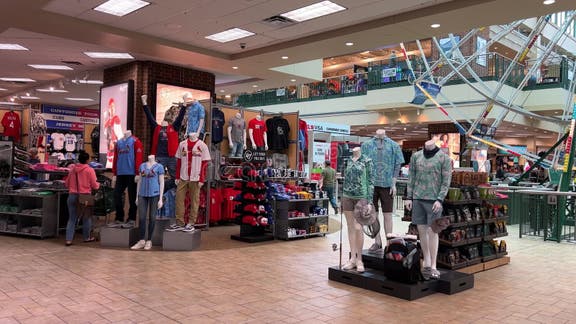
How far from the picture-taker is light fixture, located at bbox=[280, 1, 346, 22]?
23.0 feet

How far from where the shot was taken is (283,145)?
10.9 metres

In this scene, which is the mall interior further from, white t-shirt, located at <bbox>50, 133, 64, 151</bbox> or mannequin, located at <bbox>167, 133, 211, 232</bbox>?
white t-shirt, located at <bbox>50, 133, 64, 151</bbox>

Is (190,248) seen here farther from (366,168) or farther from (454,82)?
(454,82)

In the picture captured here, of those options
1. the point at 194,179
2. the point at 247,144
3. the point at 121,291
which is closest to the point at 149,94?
the point at 247,144

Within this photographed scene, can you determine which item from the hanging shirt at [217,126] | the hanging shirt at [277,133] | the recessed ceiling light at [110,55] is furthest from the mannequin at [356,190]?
the recessed ceiling light at [110,55]

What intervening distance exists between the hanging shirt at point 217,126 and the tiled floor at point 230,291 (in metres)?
3.15

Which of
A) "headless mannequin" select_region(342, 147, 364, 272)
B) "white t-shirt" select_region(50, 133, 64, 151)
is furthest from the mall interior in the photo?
"white t-shirt" select_region(50, 133, 64, 151)

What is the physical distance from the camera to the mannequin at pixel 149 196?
7.39 m

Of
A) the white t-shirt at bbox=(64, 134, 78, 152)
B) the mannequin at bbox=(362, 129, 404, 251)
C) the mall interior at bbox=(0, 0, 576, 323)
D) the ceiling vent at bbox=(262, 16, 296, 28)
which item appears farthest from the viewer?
the white t-shirt at bbox=(64, 134, 78, 152)

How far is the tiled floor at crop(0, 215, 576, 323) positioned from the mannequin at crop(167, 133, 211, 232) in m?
0.73

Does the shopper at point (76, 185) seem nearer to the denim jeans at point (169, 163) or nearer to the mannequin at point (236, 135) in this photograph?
the denim jeans at point (169, 163)

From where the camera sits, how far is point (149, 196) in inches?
291

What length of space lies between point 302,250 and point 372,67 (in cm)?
1540

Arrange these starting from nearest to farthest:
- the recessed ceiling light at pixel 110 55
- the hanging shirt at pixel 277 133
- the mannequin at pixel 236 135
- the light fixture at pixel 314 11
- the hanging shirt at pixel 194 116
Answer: the light fixture at pixel 314 11, the hanging shirt at pixel 194 116, the mannequin at pixel 236 135, the recessed ceiling light at pixel 110 55, the hanging shirt at pixel 277 133
